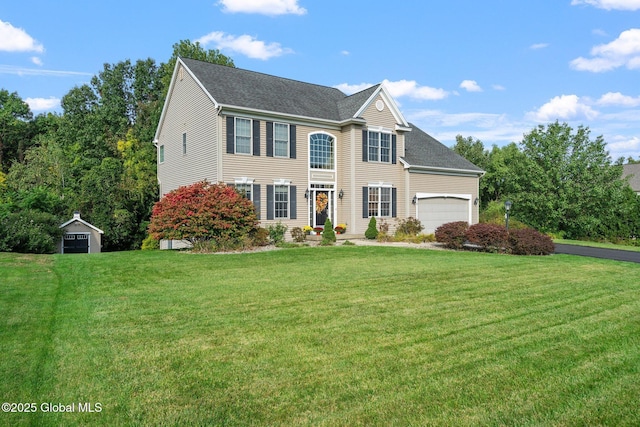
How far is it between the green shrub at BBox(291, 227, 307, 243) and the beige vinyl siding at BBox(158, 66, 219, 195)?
13.2ft

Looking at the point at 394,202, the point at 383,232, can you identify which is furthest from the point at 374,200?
the point at 383,232

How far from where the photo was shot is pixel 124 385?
154 inches

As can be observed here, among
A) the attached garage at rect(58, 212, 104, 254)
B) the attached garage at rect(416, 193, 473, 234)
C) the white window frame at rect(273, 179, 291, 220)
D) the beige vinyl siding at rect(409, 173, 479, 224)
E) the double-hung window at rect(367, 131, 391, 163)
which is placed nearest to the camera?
the white window frame at rect(273, 179, 291, 220)

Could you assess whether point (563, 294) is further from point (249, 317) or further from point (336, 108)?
point (336, 108)

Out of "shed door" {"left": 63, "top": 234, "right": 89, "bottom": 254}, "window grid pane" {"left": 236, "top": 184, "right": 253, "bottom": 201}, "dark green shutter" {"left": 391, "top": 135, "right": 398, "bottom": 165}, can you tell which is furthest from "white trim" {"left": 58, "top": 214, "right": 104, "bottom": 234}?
"dark green shutter" {"left": 391, "top": 135, "right": 398, "bottom": 165}

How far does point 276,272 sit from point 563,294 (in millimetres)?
6015

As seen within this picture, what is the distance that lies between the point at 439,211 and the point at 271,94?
1173 cm

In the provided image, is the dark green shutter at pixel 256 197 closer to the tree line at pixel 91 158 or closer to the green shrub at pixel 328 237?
the green shrub at pixel 328 237

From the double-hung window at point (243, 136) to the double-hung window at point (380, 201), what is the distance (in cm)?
692

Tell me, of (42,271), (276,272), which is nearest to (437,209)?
(276,272)

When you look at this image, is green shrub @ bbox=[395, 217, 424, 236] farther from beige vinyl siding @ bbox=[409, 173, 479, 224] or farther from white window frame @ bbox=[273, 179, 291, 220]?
white window frame @ bbox=[273, 179, 291, 220]

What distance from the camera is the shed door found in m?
26.1

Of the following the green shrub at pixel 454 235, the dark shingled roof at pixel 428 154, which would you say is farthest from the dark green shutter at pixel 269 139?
the green shrub at pixel 454 235

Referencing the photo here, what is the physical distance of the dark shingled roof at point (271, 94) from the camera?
19219 mm
